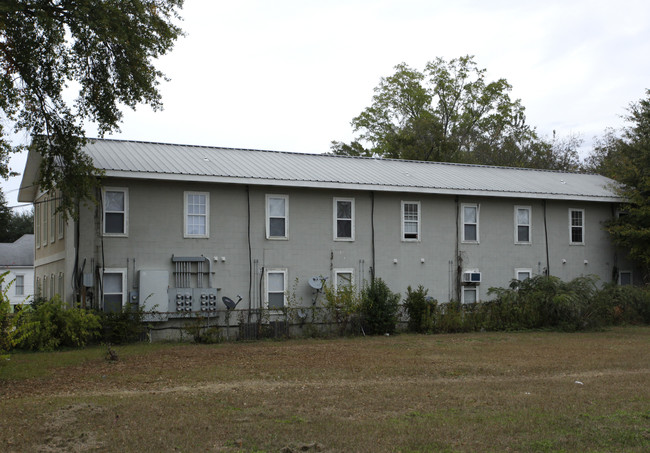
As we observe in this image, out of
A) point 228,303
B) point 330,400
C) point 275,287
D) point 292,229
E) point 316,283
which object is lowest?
point 330,400

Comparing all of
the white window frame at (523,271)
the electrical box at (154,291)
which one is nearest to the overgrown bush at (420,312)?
Answer: the white window frame at (523,271)

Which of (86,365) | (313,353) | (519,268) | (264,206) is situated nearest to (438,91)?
(519,268)

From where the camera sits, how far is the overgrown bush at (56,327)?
58.9 feet

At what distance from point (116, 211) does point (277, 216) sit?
16.5 ft

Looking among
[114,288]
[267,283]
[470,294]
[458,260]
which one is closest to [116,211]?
[114,288]

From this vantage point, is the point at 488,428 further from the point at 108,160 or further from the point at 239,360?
the point at 108,160

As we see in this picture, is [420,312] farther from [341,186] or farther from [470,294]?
[341,186]

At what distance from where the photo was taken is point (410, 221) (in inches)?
976

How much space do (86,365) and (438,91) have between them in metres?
39.8

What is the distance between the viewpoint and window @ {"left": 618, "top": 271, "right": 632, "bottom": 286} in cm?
2861

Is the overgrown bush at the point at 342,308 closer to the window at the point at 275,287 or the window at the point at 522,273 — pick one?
the window at the point at 275,287

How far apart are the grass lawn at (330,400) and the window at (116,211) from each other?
417 cm

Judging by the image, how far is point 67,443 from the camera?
26.5ft

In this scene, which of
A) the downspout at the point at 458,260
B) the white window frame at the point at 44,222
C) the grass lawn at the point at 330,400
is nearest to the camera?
the grass lawn at the point at 330,400
